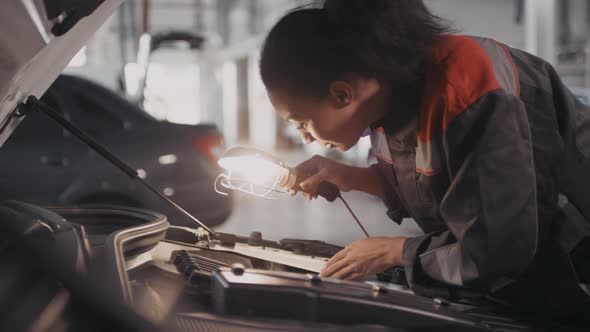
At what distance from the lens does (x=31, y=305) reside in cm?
73

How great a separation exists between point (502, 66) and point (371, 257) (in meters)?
0.39

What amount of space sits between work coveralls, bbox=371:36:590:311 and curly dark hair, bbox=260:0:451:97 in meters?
0.05

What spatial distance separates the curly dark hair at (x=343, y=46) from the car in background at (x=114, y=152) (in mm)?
2313

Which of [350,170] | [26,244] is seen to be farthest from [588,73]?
[26,244]

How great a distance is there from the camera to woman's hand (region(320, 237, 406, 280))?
3.46 feet

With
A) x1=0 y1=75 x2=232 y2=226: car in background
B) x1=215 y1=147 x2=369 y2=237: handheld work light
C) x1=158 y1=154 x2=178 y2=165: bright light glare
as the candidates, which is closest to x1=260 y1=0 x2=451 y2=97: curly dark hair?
x1=215 y1=147 x2=369 y2=237: handheld work light

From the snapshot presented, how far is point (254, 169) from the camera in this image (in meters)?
1.27

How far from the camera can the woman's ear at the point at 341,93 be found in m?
0.97

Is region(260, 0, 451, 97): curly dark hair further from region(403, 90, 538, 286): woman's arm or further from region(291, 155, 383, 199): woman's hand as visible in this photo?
region(291, 155, 383, 199): woman's hand

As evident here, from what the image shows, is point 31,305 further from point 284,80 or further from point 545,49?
point 545,49

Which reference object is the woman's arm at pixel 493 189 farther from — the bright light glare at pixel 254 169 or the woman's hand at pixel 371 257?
the bright light glare at pixel 254 169

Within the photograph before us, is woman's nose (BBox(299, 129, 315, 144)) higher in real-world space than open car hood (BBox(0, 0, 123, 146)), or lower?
higher

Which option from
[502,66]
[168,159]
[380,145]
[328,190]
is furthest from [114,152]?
[502,66]

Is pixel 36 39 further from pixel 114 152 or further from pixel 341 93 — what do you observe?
pixel 114 152
